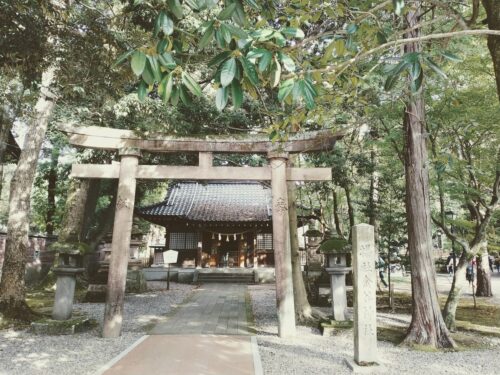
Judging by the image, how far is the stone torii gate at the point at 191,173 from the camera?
6637mm

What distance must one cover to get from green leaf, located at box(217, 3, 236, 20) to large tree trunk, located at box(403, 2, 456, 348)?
4771 millimetres

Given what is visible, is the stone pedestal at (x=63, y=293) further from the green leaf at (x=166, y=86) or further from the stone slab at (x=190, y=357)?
the green leaf at (x=166, y=86)

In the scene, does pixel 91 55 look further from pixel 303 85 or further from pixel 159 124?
pixel 303 85

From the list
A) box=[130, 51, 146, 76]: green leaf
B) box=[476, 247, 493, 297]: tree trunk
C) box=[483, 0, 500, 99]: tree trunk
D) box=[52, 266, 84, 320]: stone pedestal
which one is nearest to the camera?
box=[130, 51, 146, 76]: green leaf

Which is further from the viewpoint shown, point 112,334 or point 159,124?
point 159,124

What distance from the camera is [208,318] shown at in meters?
8.77

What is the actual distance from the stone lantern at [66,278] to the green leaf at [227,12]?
6.90 m

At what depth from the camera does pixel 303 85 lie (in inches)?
77.0

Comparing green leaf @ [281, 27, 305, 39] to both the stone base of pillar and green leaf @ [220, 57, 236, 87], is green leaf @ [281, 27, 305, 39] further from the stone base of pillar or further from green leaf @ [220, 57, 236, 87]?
the stone base of pillar

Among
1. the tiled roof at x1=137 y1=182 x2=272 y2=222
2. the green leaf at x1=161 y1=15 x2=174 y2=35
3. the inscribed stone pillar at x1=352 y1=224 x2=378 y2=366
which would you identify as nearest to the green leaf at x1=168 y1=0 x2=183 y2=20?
the green leaf at x1=161 y1=15 x2=174 y2=35

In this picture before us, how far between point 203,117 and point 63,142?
741 cm

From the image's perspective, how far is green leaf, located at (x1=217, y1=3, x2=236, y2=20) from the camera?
5.49 ft

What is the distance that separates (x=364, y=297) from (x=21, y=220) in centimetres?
739

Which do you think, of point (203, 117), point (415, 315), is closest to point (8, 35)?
point (203, 117)
